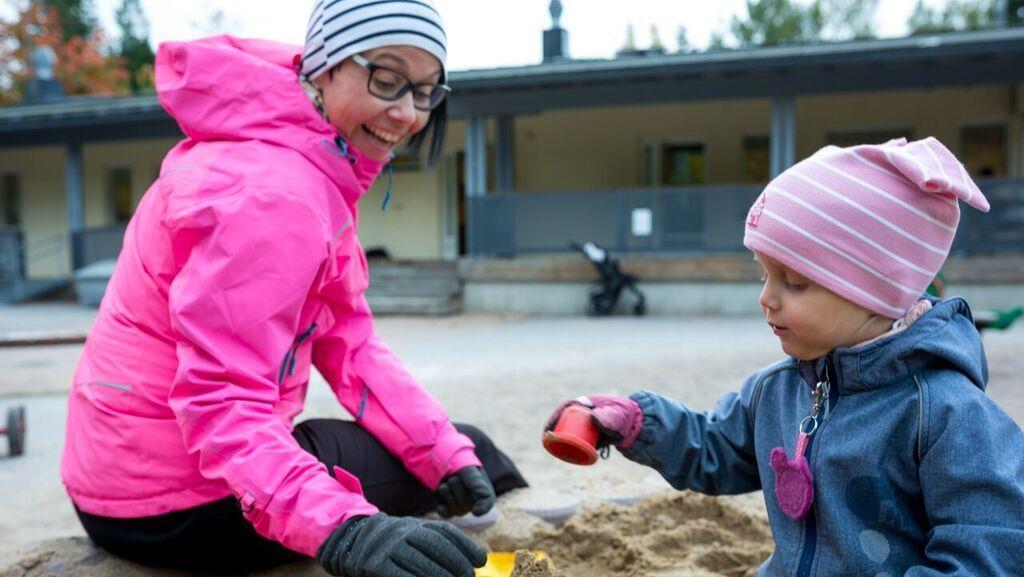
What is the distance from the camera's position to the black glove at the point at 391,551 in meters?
1.64

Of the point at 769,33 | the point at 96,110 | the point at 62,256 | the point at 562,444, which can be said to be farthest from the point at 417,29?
the point at 769,33

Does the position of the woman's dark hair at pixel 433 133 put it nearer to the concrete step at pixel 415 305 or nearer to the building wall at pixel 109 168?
the concrete step at pixel 415 305

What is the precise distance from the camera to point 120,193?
1911cm

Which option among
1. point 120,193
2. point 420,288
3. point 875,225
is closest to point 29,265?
point 120,193

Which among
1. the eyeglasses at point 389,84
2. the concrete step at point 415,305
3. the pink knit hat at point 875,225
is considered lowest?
the concrete step at point 415,305

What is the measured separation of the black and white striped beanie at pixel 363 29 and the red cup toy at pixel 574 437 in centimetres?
96

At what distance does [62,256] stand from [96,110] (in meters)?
3.79

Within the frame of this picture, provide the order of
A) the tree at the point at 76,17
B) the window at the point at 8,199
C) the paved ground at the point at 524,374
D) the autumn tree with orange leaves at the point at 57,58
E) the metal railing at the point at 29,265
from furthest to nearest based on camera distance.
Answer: the tree at the point at 76,17, the autumn tree with orange leaves at the point at 57,58, the window at the point at 8,199, the metal railing at the point at 29,265, the paved ground at the point at 524,374

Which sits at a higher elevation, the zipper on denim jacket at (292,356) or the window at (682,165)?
the window at (682,165)

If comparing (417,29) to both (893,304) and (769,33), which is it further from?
(769,33)

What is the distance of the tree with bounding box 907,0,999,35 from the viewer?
1570 inches

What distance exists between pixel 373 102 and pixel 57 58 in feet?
113

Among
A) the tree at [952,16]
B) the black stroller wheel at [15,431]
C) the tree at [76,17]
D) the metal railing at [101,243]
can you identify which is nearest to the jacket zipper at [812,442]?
the black stroller wheel at [15,431]

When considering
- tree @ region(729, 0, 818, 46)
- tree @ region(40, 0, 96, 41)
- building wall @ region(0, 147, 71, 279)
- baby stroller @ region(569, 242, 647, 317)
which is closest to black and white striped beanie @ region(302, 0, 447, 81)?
baby stroller @ region(569, 242, 647, 317)
